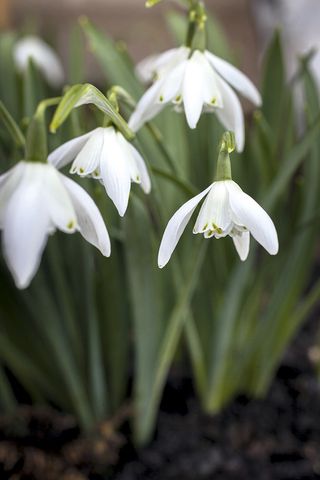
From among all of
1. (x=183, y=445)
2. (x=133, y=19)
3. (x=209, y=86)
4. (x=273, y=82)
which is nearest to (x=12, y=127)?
(x=209, y=86)

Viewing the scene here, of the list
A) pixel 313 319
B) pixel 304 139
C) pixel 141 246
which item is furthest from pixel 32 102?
pixel 313 319

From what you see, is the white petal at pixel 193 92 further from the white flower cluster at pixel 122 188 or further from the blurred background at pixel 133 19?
the blurred background at pixel 133 19

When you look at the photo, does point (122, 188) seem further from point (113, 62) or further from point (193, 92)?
point (113, 62)

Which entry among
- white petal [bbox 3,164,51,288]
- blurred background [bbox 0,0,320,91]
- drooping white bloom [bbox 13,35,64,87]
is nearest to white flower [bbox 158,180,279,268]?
white petal [bbox 3,164,51,288]

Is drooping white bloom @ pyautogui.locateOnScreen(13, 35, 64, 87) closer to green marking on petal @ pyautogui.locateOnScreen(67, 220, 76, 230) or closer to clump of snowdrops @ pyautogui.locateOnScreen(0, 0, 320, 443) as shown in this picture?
clump of snowdrops @ pyautogui.locateOnScreen(0, 0, 320, 443)

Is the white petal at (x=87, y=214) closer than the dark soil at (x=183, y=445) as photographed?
Yes

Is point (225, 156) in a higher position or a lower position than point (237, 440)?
higher

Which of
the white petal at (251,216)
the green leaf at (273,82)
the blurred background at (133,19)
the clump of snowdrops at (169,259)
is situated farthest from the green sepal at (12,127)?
the blurred background at (133,19)
